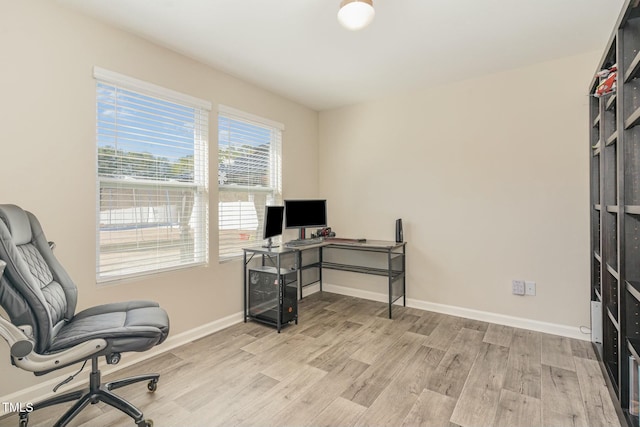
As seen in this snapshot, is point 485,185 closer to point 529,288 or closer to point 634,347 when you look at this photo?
point 529,288

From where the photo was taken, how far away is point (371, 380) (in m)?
2.14

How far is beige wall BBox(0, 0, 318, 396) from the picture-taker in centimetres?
186

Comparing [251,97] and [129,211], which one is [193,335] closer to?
[129,211]

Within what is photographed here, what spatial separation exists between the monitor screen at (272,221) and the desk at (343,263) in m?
0.17

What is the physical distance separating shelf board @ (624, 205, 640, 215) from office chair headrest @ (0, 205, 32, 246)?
297 cm

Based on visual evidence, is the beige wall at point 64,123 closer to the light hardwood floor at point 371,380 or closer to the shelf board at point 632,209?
the light hardwood floor at point 371,380

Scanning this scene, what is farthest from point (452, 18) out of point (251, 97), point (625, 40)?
point (251, 97)

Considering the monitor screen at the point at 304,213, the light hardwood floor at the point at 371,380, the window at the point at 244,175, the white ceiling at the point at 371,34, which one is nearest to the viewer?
the light hardwood floor at the point at 371,380

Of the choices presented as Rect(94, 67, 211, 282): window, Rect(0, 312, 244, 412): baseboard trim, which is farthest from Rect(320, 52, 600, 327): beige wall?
Rect(94, 67, 211, 282): window

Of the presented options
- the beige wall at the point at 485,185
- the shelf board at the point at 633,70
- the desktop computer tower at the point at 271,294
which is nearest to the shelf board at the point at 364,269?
the beige wall at the point at 485,185

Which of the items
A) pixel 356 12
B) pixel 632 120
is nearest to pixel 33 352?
pixel 356 12

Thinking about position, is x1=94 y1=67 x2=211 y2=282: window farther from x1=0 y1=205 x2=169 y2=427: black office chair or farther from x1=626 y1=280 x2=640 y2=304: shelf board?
x1=626 y1=280 x2=640 y2=304: shelf board

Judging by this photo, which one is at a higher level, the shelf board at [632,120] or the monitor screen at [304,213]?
the shelf board at [632,120]

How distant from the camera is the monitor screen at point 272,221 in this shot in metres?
3.12
